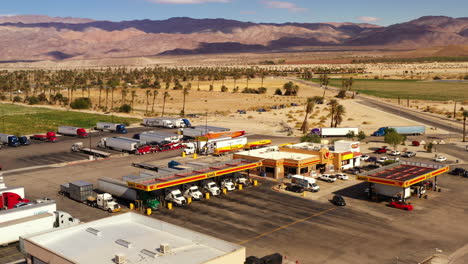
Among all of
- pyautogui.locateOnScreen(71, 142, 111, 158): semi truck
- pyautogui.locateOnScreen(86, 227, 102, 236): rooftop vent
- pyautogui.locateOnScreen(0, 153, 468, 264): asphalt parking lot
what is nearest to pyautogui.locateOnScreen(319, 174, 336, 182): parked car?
pyautogui.locateOnScreen(0, 153, 468, 264): asphalt parking lot

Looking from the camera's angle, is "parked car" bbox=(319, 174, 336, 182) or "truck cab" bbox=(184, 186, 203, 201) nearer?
"truck cab" bbox=(184, 186, 203, 201)

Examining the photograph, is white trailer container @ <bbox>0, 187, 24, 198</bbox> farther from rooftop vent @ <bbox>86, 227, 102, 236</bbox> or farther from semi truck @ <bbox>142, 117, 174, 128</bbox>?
semi truck @ <bbox>142, 117, 174, 128</bbox>

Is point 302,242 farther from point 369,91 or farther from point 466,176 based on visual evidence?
point 369,91

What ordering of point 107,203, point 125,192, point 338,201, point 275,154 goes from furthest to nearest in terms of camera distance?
point 275,154 → point 125,192 → point 338,201 → point 107,203

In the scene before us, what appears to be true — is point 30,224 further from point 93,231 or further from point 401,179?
point 401,179

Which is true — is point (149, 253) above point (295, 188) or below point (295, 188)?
above

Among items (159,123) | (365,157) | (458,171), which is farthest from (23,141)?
(458,171)
